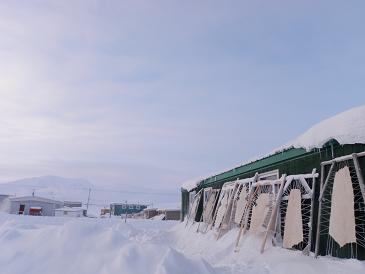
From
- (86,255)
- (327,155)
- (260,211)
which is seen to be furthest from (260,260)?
(86,255)

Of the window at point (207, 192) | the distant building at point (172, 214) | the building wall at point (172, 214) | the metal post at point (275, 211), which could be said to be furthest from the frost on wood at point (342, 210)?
the building wall at point (172, 214)

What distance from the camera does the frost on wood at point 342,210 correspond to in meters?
6.92

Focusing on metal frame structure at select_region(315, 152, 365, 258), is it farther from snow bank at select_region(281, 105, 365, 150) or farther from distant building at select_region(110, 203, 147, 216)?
distant building at select_region(110, 203, 147, 216)

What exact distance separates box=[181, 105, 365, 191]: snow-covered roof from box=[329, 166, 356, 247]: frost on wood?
1.92 ft

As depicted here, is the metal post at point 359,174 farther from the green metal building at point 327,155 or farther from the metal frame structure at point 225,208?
the metal frame structure at point 225,208

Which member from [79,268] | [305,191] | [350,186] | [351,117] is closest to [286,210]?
[305,191]

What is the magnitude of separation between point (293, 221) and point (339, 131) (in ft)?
8.19

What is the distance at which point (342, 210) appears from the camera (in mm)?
7176

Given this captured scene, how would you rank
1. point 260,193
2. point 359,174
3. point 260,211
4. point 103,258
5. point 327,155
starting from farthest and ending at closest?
1. point 260,193
2. point 260,211
3. point 327,155
4. point 359,174
5. point 103,258

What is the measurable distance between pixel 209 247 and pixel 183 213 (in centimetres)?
1311

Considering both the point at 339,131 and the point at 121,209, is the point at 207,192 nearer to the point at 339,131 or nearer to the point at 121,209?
the point at 339,131

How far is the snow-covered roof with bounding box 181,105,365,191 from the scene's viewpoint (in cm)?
696

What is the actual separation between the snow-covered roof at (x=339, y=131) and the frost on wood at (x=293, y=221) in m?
1.13

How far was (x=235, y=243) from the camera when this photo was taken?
427 inches
